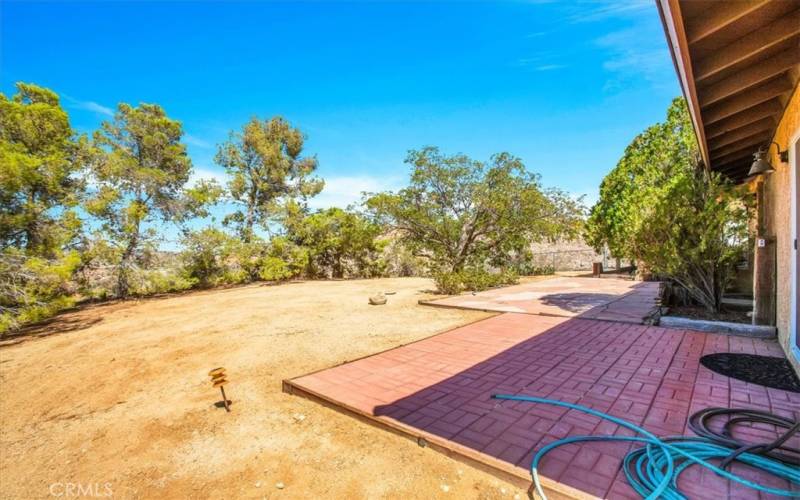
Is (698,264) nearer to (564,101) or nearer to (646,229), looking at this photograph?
(646,229)

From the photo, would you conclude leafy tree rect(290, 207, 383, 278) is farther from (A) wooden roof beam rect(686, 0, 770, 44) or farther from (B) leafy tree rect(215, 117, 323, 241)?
(A) wooden roof beam rect(686, 0, 770, 44)

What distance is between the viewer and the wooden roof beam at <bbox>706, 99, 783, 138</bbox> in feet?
14.0

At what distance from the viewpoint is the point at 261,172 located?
1833 centimetres

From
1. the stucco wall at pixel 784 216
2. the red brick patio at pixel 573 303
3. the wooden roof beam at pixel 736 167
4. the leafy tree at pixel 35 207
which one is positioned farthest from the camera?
the wooden roof beam at pixel 736 167

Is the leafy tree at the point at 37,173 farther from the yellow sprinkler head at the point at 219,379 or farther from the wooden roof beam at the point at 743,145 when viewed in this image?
the wooden roof beam at the point at 743,145

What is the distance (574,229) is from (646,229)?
725cm

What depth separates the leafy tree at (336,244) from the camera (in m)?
17.2

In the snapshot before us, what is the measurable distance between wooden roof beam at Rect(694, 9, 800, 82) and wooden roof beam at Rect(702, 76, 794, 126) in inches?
41.0

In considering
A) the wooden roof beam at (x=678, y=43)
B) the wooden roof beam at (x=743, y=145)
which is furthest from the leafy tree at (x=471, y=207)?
the wooden roof beam at (x=678, y=43)

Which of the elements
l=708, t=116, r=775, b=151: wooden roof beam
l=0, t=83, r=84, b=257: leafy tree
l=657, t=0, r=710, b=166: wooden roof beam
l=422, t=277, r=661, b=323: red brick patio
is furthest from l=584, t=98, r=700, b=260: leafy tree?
l=0, t=83, r=84, b=257: leafy tree

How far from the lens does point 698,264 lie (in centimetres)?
563

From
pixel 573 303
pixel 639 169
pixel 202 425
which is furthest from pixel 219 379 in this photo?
pixel 639 169

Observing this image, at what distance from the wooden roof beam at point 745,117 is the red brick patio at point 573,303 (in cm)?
297

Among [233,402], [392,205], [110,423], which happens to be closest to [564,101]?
[392,205]
